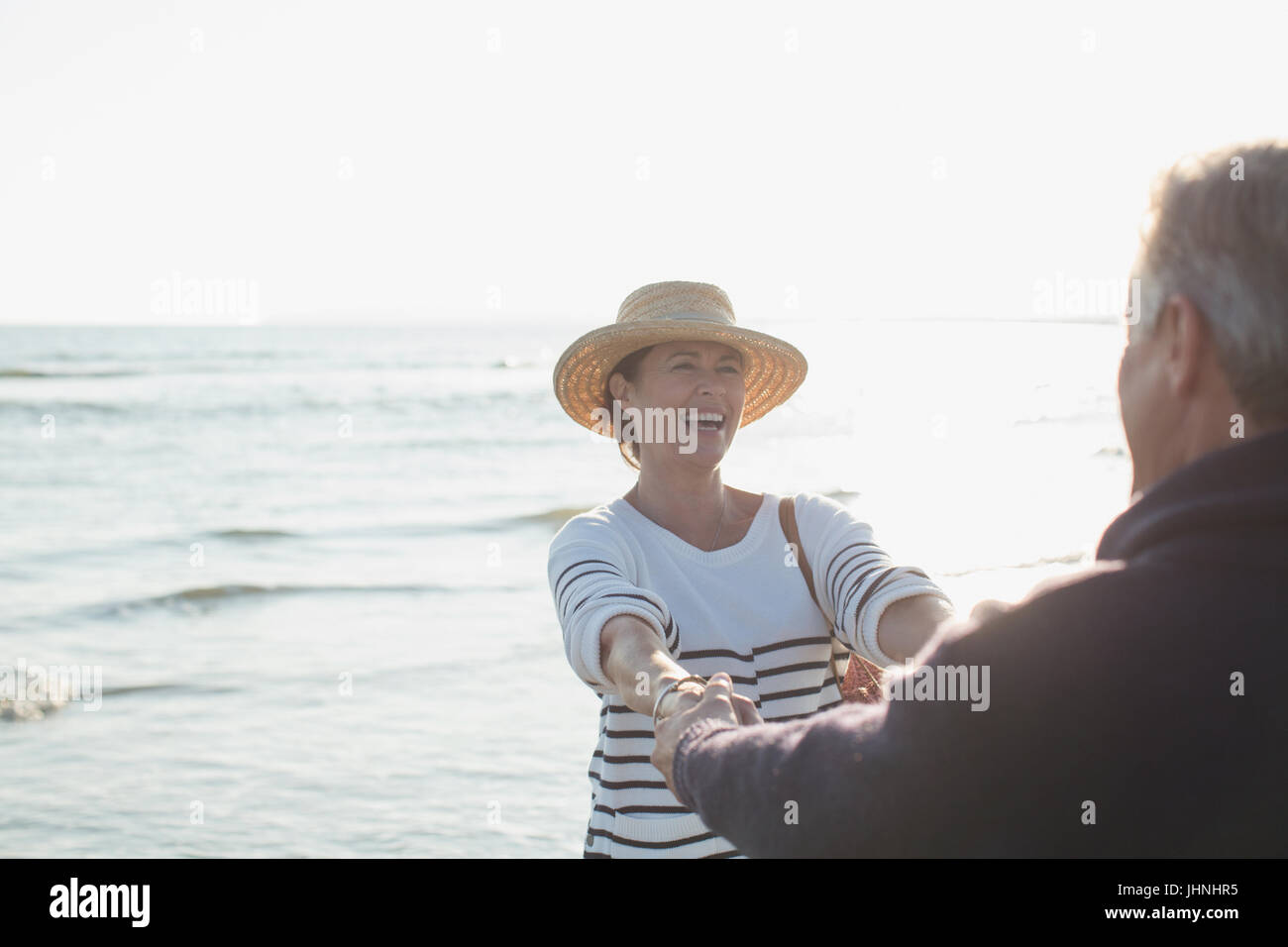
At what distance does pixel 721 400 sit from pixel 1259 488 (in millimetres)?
1962

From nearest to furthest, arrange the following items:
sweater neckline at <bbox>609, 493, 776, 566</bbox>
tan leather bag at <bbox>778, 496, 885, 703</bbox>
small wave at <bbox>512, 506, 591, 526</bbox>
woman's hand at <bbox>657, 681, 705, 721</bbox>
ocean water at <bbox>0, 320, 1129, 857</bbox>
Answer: woman's hand at <bbox>657, 681, 705, 721</bbox> < tan leather bag at <bbox>778, 496, 885, 703</bbox> < sweater neckline at <bbox>609, 493, 776, 566</bbox> < ocean water at <bbox>0, 320, 1129, 857</bbox> < small wave at <bbox>512, 506, 591, 526</bbox>

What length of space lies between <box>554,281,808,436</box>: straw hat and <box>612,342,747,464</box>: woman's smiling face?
0.04m

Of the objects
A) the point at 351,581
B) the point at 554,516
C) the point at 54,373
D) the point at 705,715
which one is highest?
the point at 54,373

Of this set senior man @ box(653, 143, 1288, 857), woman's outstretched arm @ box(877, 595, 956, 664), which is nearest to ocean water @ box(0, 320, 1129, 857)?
woman's outstretched arm @ box(877, 595, 956, 664)

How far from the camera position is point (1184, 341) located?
1.22 m

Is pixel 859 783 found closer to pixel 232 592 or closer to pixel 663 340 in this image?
pixel 663 340

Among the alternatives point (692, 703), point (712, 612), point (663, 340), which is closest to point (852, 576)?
point (712, 612)

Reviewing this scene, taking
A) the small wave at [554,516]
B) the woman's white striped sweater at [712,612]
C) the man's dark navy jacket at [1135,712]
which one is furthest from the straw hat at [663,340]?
the small wave at [554,516]

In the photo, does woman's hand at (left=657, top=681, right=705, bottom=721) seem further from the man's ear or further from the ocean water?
the ocean water

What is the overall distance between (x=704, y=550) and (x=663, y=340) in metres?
0.56

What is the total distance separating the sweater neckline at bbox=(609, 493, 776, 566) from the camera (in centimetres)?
276

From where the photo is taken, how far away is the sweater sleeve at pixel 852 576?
97.6 inches
